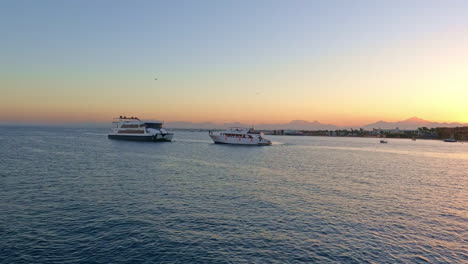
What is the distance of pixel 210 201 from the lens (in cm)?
2692

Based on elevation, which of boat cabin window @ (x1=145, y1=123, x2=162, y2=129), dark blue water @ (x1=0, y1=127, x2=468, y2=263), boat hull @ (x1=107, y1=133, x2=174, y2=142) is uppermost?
boat cabin window @ (x1=145, y1=123, x2=162, y2=129)

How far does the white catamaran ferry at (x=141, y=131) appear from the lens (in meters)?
120

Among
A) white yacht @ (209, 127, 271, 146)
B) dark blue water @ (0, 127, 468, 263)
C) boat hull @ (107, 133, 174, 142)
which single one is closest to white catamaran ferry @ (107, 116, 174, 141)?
boat hull @ (107, 133, 174, 142)

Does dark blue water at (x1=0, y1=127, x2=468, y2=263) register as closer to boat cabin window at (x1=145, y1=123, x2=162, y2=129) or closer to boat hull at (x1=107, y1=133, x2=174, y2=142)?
boat hull at (x1=107, y1=133, x2=174, y2=142)

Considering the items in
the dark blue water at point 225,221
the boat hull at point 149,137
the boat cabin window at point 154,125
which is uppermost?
the boat cabin window at point 154,125

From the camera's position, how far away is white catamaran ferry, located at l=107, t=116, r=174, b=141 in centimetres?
11981

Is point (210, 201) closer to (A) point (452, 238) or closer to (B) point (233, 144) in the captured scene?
(A) point (452, 238)

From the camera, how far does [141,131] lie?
121562 mm

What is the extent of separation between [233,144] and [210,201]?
98605 millimetres

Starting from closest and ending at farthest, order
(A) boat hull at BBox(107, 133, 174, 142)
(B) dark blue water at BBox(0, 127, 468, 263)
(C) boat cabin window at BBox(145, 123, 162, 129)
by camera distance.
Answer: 1. (B) dark blue water at BBox(0, 127, 468, 263)
2. (A) boat hull at BBox(107, 133, 174, 142)
3. (C) boat cabin window at BBox(145, 123, 162, 129)

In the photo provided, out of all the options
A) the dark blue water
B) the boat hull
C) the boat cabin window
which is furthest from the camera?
the boat cabin window

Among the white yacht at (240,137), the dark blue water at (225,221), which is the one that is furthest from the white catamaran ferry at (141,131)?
the dark blue water at (225,221)

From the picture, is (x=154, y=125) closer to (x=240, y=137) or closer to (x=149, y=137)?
(x=149, y=137)

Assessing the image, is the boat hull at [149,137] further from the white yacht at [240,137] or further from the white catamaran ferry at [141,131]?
the white yacht at [240,137]
